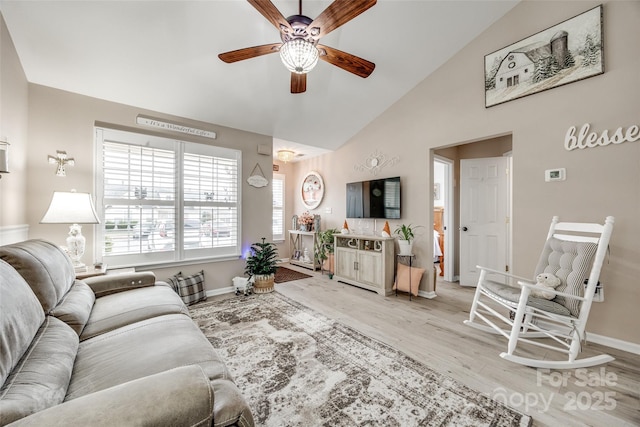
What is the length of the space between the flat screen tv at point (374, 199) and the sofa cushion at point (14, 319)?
144 inches

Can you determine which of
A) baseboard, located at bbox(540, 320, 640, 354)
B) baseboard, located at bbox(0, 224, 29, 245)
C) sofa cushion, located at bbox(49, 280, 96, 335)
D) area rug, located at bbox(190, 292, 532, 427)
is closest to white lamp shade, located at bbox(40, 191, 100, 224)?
baseboard, located at bbox(0, 224, 29, 245)

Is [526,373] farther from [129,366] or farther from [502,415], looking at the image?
[129,366]

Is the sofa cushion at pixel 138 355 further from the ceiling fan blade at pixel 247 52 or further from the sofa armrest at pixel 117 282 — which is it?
the ceiling fan blade at pixel 247 52

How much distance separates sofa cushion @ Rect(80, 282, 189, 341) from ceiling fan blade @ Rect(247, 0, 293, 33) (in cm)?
206

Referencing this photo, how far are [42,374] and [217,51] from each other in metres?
2.87

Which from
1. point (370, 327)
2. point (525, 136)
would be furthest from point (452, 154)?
point (370, 327)

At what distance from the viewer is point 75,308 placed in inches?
56.5

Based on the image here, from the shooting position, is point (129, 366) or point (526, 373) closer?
point (129, 366)

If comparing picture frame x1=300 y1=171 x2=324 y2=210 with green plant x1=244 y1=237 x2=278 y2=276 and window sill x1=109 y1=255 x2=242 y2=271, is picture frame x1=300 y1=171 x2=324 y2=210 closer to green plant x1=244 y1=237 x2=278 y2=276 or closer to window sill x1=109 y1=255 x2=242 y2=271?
green plant x1=244 y1=237 x2=278 y2=276

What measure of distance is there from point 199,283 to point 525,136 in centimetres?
421

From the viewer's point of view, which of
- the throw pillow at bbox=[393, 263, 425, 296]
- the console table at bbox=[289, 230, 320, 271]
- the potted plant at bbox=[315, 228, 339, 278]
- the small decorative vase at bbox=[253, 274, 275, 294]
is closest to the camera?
the throw pillow at bbox=[393, 263, 425, 296]

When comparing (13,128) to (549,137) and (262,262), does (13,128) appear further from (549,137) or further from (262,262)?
(549,137)

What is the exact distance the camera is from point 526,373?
5.98 feet

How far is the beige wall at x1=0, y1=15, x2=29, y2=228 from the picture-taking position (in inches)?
74.1
